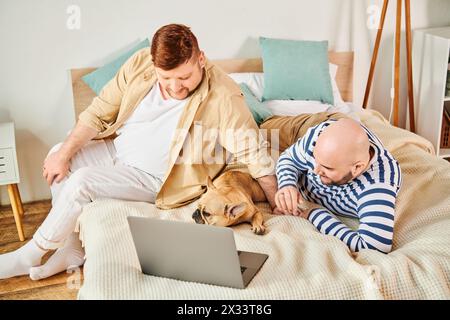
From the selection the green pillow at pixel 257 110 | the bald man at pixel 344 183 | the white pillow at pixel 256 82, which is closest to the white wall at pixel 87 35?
the white pillow at pixel 256 82

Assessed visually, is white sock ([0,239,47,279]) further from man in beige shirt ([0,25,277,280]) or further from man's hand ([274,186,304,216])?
man's hand ([274,186,304,216])

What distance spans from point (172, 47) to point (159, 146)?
1.39ft

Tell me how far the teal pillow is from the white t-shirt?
76 cm

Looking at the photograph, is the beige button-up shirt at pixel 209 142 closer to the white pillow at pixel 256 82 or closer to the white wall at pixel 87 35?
the white pillow at pixel 256 82

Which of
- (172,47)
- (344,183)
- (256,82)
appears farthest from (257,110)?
(344,183)

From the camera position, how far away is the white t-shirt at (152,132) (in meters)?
1.96

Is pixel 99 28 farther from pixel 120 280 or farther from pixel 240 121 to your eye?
pixel 120 280

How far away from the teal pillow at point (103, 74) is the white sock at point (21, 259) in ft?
3.48

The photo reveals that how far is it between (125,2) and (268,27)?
33.6 inches

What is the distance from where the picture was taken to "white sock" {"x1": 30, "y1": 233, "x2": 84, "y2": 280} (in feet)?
6.75

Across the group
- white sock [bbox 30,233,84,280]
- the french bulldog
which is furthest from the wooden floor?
the french bulldog

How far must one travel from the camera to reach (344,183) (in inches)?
63.6

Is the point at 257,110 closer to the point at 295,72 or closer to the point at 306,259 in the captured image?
the point at 295,72

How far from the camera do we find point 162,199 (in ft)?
6.14
